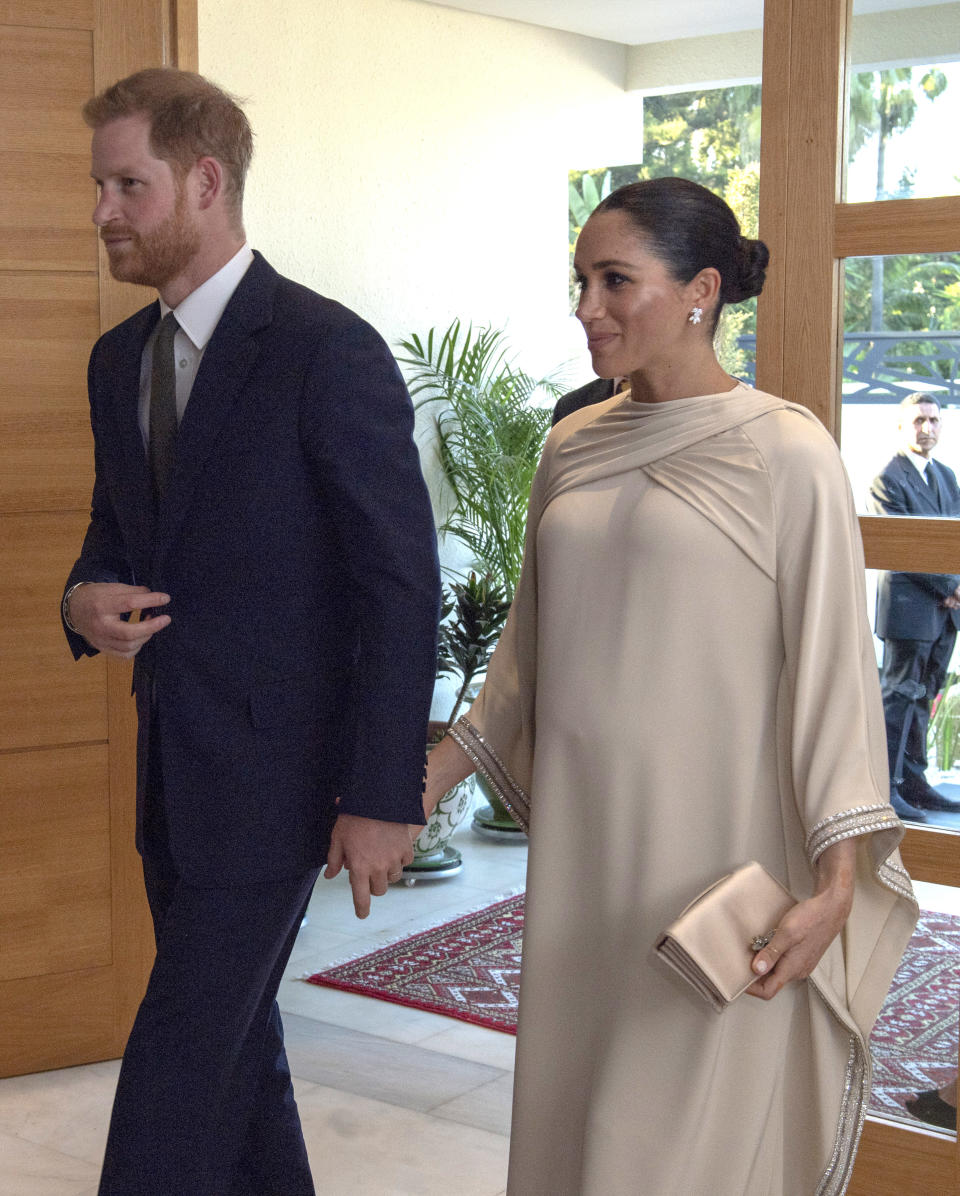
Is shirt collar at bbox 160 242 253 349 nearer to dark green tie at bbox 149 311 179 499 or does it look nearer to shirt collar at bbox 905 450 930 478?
dark green tie at bbox 149 311 179 499

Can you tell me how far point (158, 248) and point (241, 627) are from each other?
524mm

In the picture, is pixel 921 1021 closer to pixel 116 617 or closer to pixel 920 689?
pixel 920 689

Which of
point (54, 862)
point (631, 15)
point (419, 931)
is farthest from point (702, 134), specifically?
point (54, 862)

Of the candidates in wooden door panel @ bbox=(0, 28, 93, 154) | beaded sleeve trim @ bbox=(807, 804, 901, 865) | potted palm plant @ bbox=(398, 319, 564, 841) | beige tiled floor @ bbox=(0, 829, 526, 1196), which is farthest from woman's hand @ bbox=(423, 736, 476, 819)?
potted palm plant @ bbox=(398, 319, 564, 841)

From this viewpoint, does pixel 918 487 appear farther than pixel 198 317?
Yes

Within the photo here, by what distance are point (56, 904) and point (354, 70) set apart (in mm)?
3603

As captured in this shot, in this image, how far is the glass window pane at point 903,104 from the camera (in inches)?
95.6

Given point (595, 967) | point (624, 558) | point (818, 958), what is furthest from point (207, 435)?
point (818, 958)

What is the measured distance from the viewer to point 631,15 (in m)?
7.14

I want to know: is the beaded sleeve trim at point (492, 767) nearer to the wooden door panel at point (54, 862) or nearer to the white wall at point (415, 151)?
the wooden door panel at point (54, 862)

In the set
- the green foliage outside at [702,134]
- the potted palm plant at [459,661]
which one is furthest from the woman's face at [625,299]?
the green foliage outside at [702,134]

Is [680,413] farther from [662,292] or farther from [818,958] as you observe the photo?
[818,958]

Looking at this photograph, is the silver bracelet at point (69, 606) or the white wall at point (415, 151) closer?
the silver bracelet at point (69, 606)

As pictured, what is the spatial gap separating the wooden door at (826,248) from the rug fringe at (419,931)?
2.14 m
